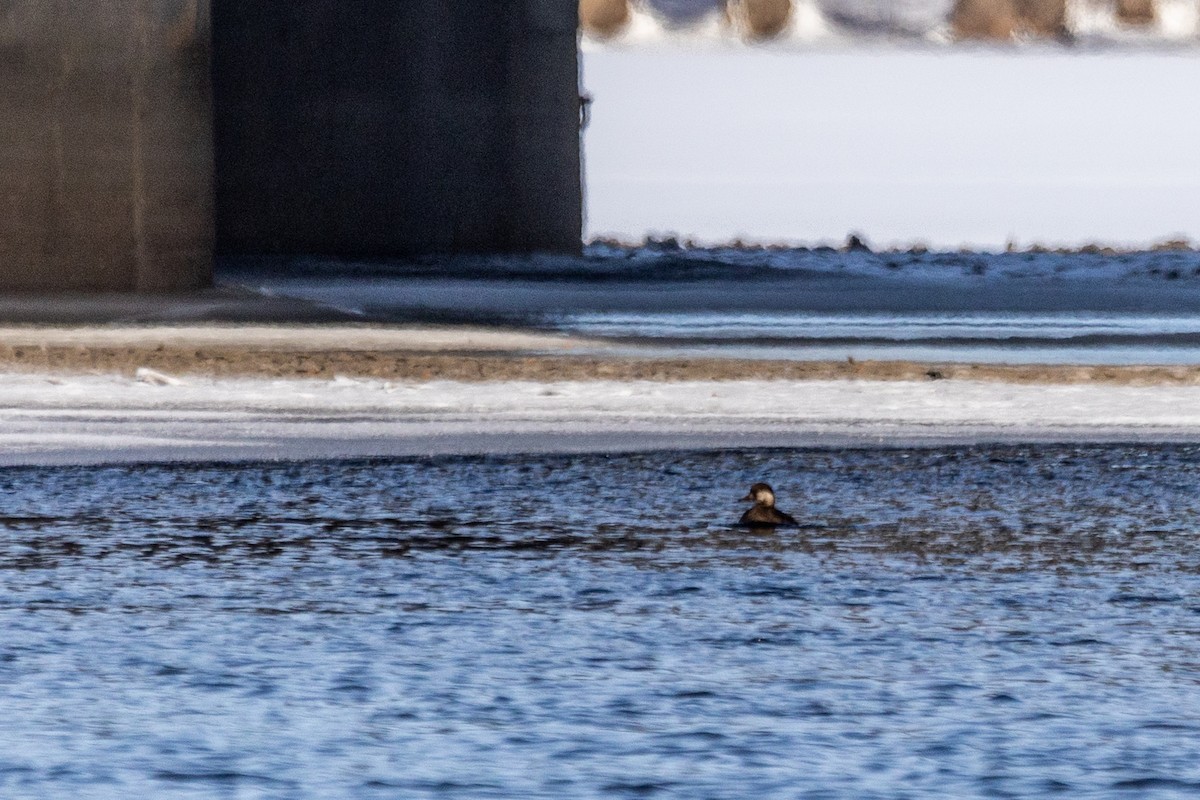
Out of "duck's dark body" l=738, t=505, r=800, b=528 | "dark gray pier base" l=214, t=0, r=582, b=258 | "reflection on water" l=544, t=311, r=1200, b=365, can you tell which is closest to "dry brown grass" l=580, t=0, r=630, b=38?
"dark gray pier base" l=214, t=0, r=582, b=258

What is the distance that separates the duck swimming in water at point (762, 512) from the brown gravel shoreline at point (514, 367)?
6.45m

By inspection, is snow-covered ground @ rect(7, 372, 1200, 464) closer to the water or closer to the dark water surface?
the dark water surface

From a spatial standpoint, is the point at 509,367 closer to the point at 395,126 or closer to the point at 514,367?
the point at 514,367

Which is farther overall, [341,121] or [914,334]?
[341,121]

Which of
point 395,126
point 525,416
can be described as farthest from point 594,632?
point 395,126

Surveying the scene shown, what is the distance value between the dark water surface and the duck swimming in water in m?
0.17

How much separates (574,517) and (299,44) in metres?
23.2

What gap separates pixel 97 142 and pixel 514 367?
6986 mm

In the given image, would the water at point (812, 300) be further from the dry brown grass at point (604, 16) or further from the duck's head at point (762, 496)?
the duck's head at point (762, 496)

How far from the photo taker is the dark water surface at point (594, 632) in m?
6.27

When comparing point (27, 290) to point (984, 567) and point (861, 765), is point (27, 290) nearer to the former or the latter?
point (984, 567)

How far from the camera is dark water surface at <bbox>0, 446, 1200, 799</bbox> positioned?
6.27 m

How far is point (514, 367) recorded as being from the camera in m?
17.4

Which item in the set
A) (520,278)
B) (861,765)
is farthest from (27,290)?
(861,765)
